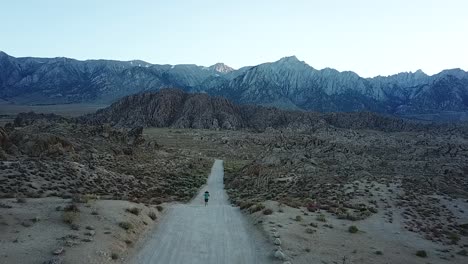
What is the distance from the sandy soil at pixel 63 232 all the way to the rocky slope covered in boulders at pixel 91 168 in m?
5.15

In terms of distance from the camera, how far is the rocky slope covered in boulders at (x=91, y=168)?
103 ft

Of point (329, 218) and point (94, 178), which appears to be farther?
point (94, 178)

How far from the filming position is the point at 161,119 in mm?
166000

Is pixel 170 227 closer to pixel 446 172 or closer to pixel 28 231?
pixel 28 231

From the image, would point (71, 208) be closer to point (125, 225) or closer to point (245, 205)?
point (125, 225)

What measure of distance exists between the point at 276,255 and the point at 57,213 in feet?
35.7

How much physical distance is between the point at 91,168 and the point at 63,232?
21661 mm

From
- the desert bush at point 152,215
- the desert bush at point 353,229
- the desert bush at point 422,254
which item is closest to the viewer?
the desert bush at point 422,254

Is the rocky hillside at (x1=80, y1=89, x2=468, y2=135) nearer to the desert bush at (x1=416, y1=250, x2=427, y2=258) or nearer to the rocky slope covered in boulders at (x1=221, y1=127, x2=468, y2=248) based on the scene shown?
the rocky slope covered in boulders at (x1=221, y1=127, x2=468, y2=248)

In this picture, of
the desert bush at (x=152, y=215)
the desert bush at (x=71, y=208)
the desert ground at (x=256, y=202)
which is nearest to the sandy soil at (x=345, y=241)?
the desert ground at (x=256, y=202)

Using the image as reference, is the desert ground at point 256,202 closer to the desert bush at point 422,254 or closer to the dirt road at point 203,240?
the desert bush at point 422,254

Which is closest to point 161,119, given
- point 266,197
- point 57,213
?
point 266,197

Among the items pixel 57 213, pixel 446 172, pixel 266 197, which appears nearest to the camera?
pixel 57 213

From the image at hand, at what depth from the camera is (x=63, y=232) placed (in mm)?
18641
